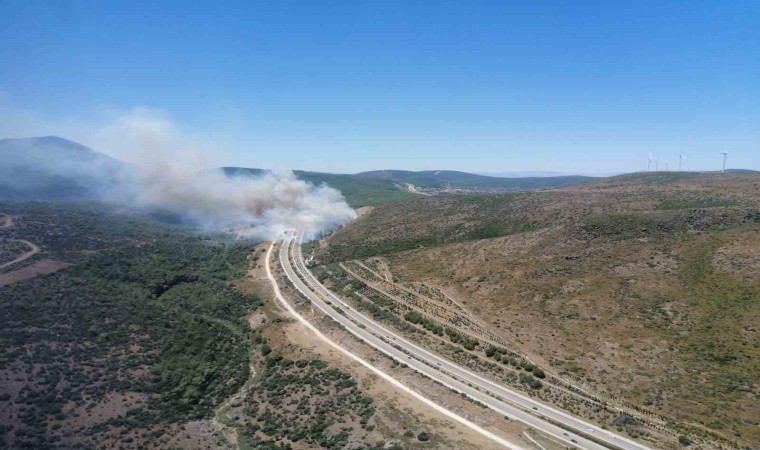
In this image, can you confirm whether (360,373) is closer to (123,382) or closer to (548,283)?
(123,382)

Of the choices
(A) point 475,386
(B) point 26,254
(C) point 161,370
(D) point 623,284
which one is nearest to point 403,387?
(A) point 475,386

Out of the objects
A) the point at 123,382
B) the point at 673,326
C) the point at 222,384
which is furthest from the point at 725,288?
the point at 123,382

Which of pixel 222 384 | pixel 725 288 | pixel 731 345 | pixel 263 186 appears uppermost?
pixel 263 186

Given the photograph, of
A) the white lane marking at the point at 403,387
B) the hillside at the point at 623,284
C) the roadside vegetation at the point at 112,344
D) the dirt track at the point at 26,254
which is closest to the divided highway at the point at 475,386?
the white lane marking at the point at 403,387

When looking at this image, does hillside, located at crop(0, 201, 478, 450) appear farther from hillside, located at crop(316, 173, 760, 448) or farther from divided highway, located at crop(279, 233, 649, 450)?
hillside, located at crop(316, 173, 760, 448)

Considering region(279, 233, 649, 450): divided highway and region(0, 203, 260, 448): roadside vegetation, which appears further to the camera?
region(0, 203, 260, 448): roadside vegetation

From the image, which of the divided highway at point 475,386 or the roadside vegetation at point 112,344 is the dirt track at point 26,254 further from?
the divided highway at point 475,386

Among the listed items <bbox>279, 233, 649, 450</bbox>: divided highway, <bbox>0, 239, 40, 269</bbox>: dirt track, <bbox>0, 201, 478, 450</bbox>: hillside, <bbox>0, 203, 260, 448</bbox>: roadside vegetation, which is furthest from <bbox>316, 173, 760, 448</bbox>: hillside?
<bbox>0, 239, 40, 269</bbox>: dirt track
